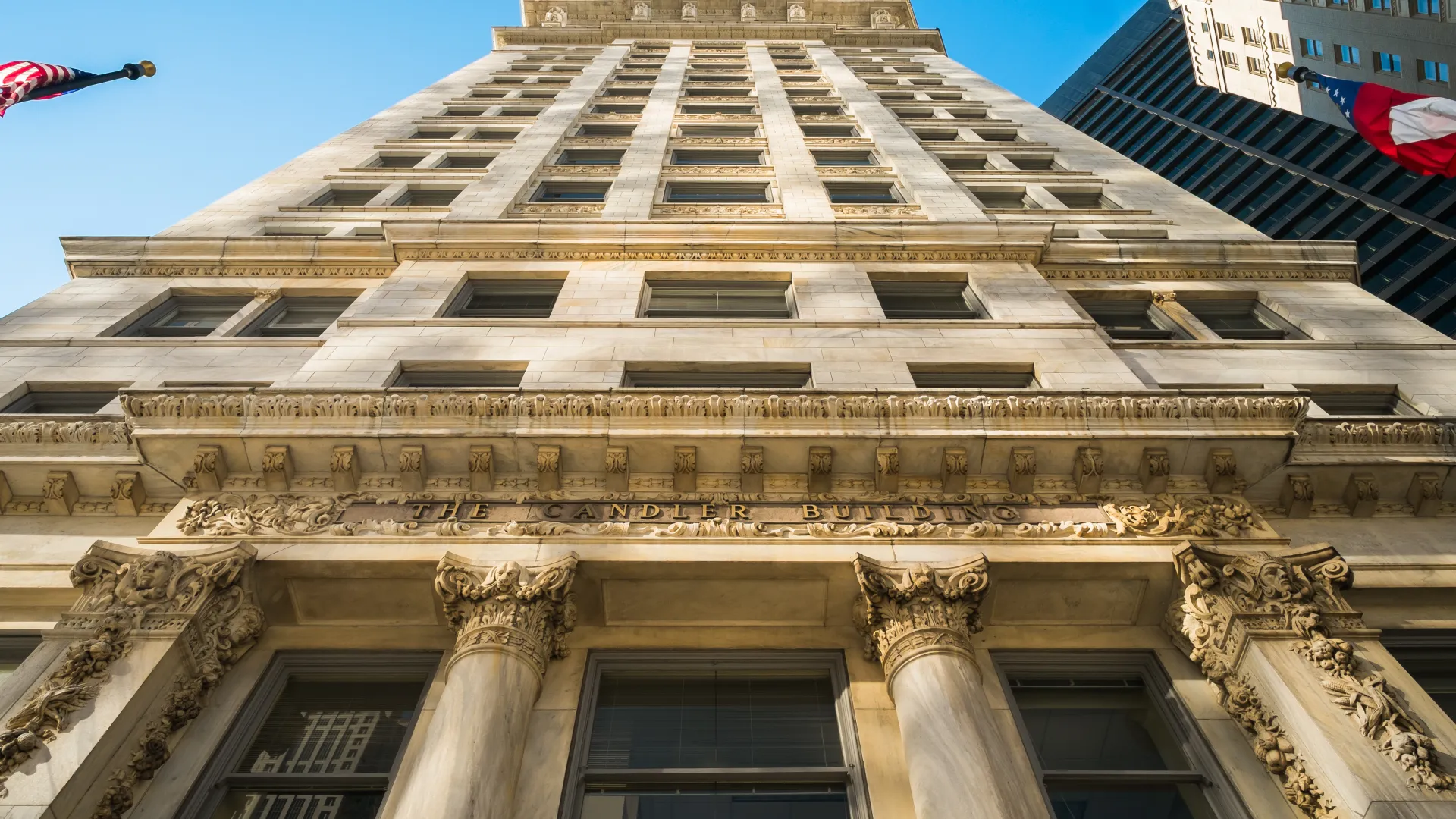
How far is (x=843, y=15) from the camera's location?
59.4 meters

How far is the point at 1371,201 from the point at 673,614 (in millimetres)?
66994

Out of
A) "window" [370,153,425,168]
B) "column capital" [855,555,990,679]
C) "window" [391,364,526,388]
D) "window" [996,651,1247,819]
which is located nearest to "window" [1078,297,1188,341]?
"window" [996,651,1247,819]

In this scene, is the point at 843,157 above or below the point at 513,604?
above

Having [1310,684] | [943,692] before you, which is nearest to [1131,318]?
[1310,684]

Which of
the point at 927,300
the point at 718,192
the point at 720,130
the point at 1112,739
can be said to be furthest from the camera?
the point at 720,130

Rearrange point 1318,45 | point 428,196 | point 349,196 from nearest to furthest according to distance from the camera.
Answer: point 349,196 → point 428,196 → point 1318,45

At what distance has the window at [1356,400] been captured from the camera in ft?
50.6

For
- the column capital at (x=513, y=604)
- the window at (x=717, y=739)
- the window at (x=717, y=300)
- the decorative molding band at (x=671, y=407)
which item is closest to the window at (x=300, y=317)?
the decorative molding band at (x=671, y=407)

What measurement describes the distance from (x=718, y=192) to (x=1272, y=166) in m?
64.7

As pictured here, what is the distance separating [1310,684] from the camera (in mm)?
9266

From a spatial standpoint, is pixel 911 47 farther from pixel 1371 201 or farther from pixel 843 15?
pixel 1371 201

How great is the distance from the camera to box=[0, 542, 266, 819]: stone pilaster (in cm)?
823

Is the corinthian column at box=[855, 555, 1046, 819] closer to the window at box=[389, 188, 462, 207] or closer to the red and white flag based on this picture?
the red and white flag

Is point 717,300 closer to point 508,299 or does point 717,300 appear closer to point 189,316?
point 508,299
